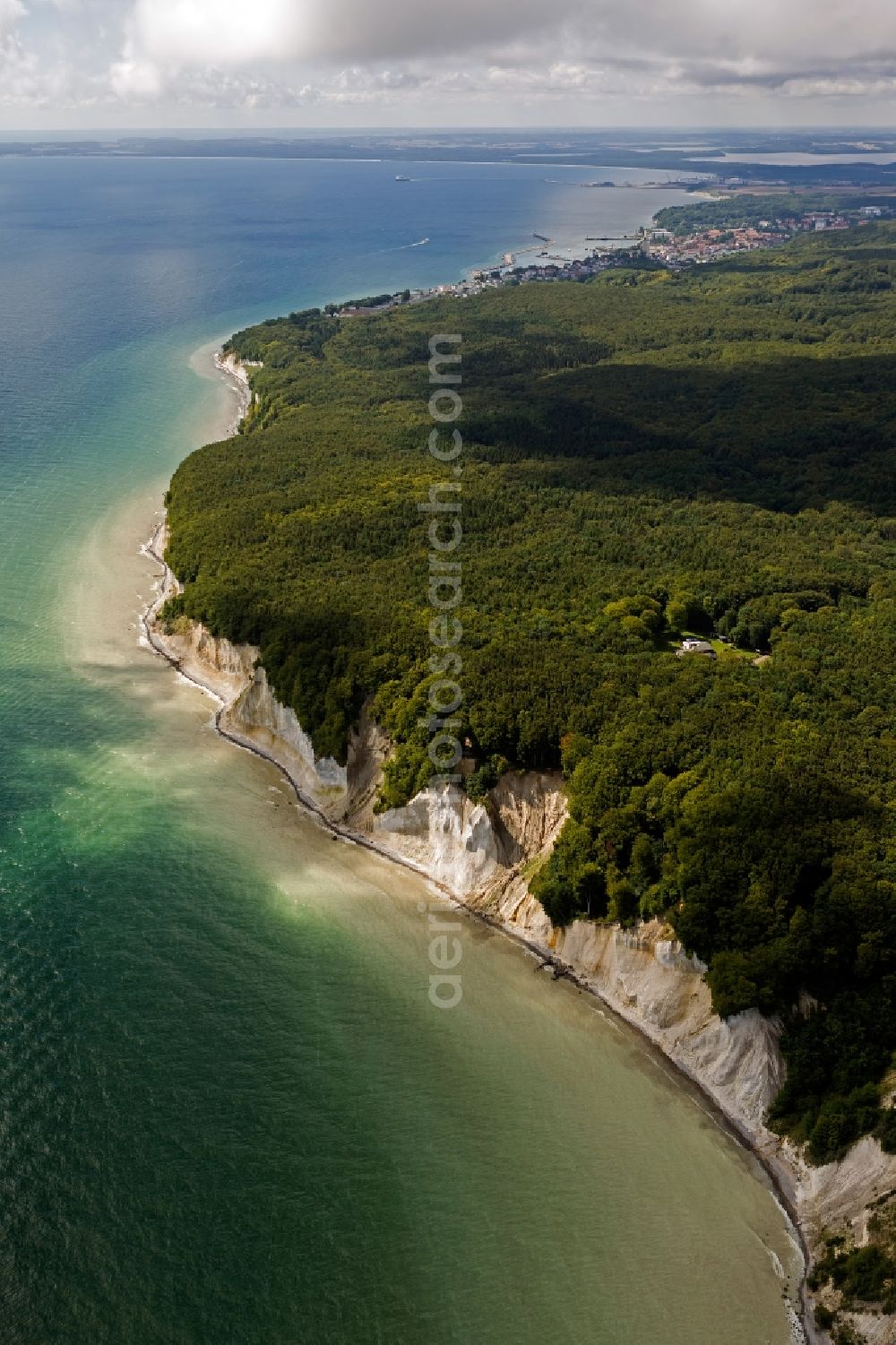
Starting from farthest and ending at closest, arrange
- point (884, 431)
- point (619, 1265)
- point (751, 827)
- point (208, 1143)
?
1. point (884, 431)
2. point (751, 827)
3. point (208, 1143)
4. point (619, 1265)

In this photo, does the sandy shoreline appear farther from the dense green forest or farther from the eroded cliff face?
the dense green forest

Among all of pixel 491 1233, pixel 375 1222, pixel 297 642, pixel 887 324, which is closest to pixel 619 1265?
pixel 491 1233

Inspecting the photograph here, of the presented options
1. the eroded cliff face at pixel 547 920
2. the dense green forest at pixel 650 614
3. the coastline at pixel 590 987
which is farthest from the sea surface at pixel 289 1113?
the dense green forest at pixel 650 614

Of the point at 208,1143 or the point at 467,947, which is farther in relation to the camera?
the point at 467,947

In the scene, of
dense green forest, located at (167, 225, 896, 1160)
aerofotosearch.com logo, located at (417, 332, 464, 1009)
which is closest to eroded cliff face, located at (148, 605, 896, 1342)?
dense green forest, located at (167, 225, 896, 1160)

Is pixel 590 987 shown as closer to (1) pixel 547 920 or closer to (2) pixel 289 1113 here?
(1) pixel 547 920

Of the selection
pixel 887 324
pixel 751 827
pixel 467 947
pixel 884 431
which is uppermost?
pixel 887 324

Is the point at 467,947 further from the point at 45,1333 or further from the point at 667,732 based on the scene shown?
the point at 45,1333

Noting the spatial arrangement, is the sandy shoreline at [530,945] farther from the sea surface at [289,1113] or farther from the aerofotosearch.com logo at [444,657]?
the aerofotosearch.com logo at [444,657]
